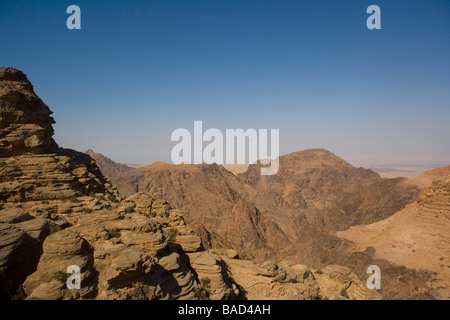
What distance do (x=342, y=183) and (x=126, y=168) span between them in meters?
107

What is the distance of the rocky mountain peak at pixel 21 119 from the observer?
15914mm

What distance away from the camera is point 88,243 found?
12.4 meters

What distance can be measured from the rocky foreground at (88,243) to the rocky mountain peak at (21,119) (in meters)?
0.05

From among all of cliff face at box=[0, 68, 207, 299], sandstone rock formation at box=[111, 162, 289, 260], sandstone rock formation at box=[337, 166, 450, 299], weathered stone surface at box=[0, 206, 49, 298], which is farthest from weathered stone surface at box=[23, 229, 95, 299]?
sandstone rock formation at box=[111, 162, 289, 260]

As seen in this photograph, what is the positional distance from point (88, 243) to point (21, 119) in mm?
10947

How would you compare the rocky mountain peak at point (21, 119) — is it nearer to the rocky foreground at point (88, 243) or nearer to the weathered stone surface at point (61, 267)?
the rocky foreground at point (88, 243)

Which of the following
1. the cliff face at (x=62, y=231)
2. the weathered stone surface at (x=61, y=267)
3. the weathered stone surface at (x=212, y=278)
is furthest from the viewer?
the weathered stone surface at (x=212, y=278)

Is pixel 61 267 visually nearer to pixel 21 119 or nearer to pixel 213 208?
pixel 21 119

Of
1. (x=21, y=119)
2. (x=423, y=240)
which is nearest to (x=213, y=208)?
(x=423, y=240)

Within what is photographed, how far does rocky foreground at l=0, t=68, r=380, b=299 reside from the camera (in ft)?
34.9

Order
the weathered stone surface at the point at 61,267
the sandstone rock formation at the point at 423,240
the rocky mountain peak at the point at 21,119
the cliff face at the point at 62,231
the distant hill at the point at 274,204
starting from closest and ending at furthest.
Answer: the weathered stone surface at the point at 61,267 < the cliff face at the point at 62,231 < the rocky mountain peak at the point at 21,119 < the sandstone rock formation at the point at 423,240 < the distant hill at the point at 274,204

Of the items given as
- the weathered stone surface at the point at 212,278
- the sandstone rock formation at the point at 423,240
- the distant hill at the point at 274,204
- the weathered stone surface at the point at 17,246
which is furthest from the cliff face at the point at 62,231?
the distant hill at the point at 274,204

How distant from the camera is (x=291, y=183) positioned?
11512 centimetres
